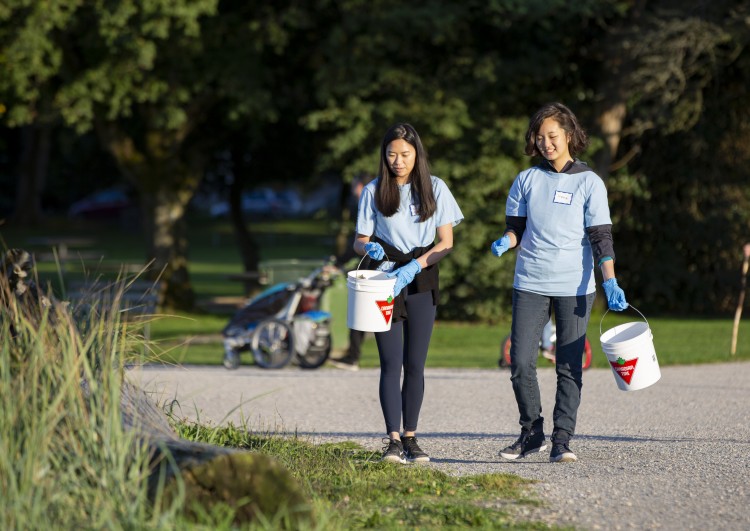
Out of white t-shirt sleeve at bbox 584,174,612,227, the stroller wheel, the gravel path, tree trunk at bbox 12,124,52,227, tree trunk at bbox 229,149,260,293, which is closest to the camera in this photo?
the gravel path

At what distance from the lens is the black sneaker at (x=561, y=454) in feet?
22.4

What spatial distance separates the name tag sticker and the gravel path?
1432 mm

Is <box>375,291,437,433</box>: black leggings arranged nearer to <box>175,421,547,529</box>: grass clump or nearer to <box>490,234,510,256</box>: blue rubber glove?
<box>175,421,547,529</box>: grass clump

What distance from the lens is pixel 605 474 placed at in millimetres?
6438

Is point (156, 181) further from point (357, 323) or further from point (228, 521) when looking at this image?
point (228, 521)

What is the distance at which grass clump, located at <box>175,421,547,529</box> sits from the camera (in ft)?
17.3

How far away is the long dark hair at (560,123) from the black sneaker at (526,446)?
158cm

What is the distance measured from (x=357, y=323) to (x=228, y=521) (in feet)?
7.14

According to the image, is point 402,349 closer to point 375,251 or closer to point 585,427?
point 375,251

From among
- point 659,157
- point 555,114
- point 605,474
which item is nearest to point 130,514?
point 605,474

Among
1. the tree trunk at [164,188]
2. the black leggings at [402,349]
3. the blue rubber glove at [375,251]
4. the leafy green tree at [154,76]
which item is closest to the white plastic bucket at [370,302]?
the blue rubber glove at [375,251]

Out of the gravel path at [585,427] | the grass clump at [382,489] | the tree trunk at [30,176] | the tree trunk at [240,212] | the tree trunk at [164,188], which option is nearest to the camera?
the grass clump at [382,489]

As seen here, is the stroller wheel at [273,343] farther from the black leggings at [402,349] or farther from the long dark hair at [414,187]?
the long dark hair at [414,187]

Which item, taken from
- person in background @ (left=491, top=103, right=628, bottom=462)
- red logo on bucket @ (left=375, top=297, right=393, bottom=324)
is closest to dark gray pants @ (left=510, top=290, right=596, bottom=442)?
person in background @ (left=491, top=103, right=628, bottom=462)
